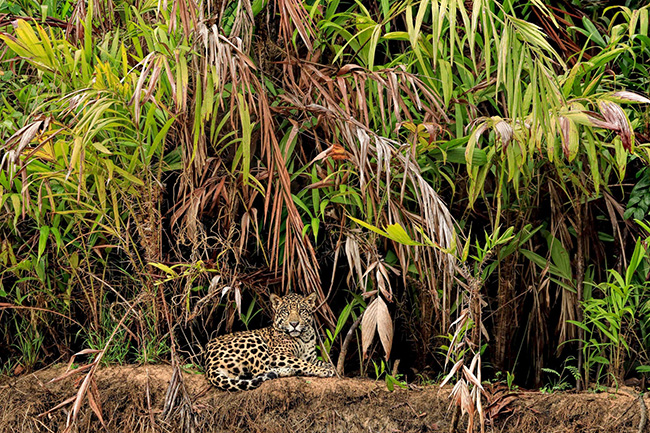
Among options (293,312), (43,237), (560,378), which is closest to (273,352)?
(293,312)

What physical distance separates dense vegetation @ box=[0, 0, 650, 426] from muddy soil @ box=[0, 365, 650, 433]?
0.15 metres

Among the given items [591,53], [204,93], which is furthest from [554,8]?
[204,93]

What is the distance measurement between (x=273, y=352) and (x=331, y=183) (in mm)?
834

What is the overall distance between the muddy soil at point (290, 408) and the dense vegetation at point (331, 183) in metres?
0.15

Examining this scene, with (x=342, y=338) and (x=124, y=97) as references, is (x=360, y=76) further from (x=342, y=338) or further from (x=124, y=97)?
(x=342, y=338)

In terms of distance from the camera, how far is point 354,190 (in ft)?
10.9

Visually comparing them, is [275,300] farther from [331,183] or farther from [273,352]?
[331,183]

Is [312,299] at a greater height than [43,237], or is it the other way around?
[43,237]

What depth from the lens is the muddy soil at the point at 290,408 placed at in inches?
123

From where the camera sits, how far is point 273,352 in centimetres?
349

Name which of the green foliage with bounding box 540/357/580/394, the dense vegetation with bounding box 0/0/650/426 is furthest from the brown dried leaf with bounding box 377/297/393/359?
the green foliage with bounding box 540/357/580/394

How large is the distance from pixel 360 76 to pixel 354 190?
48cm

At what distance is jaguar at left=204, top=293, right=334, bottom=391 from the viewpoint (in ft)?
11.0

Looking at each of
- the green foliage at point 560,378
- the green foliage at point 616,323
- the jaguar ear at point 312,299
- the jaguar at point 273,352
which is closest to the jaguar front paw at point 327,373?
the jaguar at point 273,352
